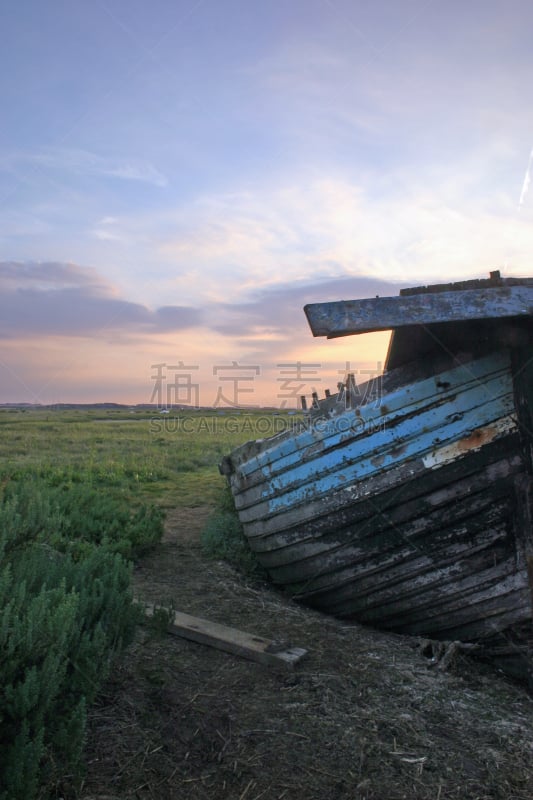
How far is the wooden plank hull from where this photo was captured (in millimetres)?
3914

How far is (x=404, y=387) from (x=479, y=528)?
1152 mm

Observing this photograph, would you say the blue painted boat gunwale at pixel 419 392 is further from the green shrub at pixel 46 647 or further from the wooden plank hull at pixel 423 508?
the green shrub at pixel 46 647

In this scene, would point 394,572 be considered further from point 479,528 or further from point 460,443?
point 460,443

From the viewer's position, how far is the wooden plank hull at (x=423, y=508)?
391 centimetres

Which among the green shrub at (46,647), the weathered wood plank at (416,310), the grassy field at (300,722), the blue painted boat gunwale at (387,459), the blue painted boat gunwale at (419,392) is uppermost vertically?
the weathered wood plank at (416,310)

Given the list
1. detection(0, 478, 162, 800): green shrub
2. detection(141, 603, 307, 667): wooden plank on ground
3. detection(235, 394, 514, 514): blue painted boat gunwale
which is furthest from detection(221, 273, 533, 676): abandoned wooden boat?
detection(0, 478, 162, 800): green shrub

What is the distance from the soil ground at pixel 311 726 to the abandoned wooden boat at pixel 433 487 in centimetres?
38

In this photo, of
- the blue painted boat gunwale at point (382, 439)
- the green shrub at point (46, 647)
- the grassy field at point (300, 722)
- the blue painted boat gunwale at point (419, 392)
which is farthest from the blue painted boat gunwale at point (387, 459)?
the green shrub at point (46, 647)

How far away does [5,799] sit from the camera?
6.73ft

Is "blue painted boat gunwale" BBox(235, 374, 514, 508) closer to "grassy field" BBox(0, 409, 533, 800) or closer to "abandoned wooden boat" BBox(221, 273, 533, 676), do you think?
"abandoned wooden boat" BBox(221, 273, 533, 676)

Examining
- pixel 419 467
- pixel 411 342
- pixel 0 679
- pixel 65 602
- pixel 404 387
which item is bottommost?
pixel 0 679

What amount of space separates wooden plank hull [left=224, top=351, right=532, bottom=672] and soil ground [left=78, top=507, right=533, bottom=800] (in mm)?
358

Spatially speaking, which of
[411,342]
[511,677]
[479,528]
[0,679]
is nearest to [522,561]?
[479,528]

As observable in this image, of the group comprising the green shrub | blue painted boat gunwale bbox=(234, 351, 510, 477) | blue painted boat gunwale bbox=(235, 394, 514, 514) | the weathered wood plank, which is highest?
the weathered wood plank
